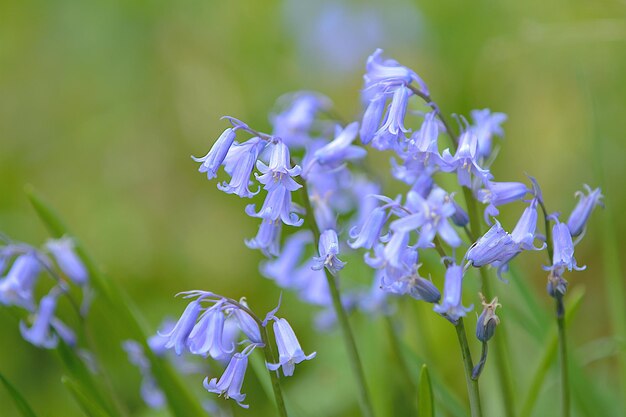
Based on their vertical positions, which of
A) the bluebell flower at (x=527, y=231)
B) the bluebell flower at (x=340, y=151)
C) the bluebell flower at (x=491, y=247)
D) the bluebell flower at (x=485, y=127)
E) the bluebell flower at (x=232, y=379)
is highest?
the bluebell flower at (x=485, y=127)

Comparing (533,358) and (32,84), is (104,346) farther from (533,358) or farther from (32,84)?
(32,84)

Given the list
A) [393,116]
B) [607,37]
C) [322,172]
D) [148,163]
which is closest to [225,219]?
[148,163]

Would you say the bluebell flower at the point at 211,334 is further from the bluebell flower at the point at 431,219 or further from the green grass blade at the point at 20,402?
the green grass blade at the point at 20,402

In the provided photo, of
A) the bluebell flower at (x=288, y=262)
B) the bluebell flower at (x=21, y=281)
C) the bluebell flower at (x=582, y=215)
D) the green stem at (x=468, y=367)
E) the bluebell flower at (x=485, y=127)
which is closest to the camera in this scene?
the green stem at (x=468, y=367)

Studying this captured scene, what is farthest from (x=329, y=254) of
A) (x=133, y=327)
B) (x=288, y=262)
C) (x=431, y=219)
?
(x=288, y=262)

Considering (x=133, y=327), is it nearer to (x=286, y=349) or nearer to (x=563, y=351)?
(x=286, y=349)

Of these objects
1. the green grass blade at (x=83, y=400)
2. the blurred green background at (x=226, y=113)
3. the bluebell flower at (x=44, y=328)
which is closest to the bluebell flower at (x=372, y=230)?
the green grass blade at (x=83, y=400)
